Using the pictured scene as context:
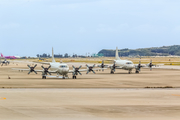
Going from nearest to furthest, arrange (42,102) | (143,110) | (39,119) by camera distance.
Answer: (39,119)
(143,110)
(42,102)

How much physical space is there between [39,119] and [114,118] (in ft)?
16.4

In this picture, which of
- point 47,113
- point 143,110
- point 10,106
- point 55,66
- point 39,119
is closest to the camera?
point 39,119

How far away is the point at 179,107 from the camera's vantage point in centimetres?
2562

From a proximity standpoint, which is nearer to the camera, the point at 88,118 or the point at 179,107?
the point at 88,118

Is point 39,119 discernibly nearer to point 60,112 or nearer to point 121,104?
point 60,112

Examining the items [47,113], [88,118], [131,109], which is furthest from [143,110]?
[47,113]

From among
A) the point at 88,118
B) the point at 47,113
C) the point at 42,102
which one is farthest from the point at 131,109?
the point at 42,102

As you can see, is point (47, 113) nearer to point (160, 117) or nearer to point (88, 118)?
point (88, 118)

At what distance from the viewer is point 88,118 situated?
2097 centimetres

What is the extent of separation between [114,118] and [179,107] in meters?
7.35

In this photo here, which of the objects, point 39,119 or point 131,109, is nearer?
point 39,119

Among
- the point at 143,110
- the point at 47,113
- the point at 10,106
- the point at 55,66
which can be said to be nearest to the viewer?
the point at 47,113

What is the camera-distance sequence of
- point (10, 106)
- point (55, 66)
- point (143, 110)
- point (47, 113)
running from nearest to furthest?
point (47, 113)
point (143, 110)
point (10, 106)
point (55, 66)

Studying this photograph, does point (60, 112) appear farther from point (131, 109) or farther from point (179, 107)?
point (179, 107)
